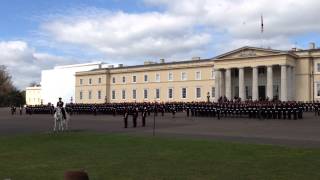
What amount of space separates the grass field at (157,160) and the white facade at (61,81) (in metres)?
104

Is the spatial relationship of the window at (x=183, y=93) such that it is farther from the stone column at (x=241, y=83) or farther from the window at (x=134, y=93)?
the stone column at (x=241, y=83)

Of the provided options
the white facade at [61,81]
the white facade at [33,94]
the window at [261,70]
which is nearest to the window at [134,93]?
the white facade at [61,81]

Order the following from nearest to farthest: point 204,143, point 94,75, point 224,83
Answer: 1. point 204,143
2. point 224,83
3. point 94,75

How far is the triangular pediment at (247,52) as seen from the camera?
81250 millimetres

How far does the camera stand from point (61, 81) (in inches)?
5007

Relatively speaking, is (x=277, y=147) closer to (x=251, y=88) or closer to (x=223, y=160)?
(x=223, y=160)

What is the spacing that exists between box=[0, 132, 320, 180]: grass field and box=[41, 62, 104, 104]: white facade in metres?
104

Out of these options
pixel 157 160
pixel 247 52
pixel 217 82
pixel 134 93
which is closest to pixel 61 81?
pixel 134 93

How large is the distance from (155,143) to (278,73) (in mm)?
66039

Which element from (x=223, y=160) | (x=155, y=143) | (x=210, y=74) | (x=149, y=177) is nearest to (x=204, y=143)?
(x=155, y=143)

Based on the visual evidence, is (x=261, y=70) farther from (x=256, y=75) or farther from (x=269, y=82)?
(x=269, y=82)

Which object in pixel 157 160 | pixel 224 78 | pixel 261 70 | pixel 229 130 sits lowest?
pixel 157 160

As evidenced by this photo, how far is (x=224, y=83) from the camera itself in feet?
289

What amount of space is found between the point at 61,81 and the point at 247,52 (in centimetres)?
5854
